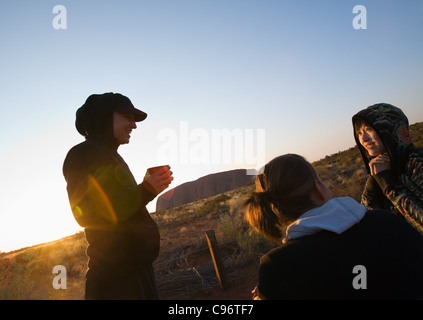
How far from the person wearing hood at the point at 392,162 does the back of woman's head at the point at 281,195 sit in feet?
3.56

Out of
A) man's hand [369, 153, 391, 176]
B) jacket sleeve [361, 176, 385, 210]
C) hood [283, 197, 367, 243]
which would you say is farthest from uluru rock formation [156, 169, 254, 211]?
hood [283, 197, 367, 243]

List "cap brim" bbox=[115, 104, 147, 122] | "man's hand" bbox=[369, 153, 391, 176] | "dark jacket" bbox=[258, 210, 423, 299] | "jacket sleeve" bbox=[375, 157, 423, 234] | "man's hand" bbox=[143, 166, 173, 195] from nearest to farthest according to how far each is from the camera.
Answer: "dark jacket" bbox=[258, 210, 423, 299], "jacket sleeve" bbox=[375, 157, 423, 234], "man's hand" bbox=[143, 166, 173, 195], "man's hand" bbox=[369, 153, 391, 176], "cap brim" bbox=[115, 104, 147, 122]

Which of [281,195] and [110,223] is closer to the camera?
[281,195]

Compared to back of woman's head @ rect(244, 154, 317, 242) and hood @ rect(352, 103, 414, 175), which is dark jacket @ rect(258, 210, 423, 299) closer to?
back of woman's head @ rect(244, 154, 317, 242)

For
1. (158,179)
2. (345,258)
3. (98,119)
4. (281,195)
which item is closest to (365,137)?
(281,195)

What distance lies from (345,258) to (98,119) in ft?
7.52

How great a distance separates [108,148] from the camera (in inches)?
101

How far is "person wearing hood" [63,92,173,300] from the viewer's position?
7.12 ft

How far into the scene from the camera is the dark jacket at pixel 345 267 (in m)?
1.34

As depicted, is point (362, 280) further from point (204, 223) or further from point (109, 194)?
point (204, 223)

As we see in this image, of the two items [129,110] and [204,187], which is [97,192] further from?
[204,187]

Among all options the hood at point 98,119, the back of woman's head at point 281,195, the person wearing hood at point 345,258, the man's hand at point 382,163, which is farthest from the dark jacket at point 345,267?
the hood at point 98,119

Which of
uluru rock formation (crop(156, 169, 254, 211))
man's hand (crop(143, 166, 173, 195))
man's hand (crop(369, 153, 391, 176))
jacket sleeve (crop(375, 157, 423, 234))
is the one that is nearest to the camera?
jacket sleeve (crop(375, 157, 423, 234))

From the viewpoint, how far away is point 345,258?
1.34 metres
